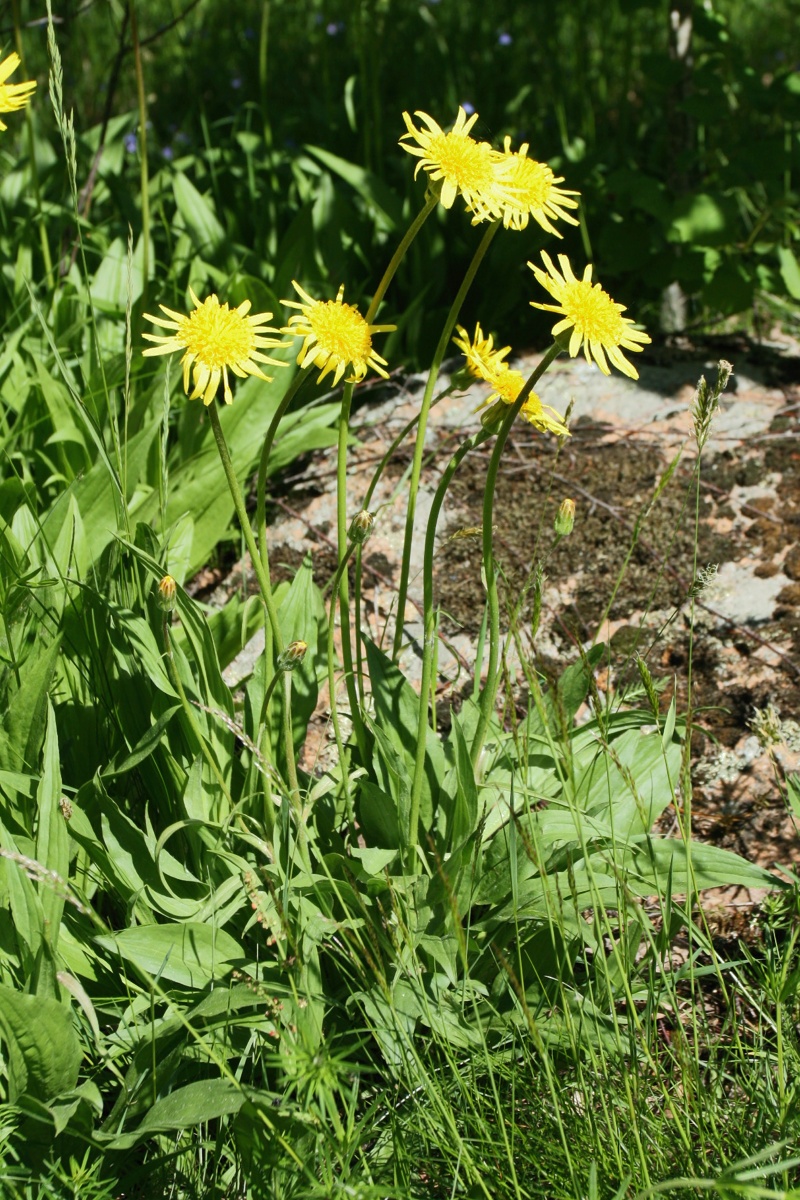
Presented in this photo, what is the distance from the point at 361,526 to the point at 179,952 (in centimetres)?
67

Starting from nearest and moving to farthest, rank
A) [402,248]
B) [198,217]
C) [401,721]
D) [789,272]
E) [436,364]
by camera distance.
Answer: [402,248], [436,364], [401,721], [789,272], [198,217]

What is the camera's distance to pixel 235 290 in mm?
2920

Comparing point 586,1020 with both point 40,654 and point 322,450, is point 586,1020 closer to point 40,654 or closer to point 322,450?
point 40,654

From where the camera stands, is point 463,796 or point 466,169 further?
point 463,796

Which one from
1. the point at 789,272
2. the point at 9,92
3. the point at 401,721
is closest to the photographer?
the point at 9,92

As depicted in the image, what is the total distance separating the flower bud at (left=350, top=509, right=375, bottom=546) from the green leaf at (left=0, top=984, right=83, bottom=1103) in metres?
0.69

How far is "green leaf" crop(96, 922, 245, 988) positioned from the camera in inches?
59.1

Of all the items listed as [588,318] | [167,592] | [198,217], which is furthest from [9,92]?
[198,217]

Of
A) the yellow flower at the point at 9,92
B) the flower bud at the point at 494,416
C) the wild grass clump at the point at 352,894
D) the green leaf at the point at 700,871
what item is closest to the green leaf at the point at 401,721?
the wild grass clump at the point at 352,894

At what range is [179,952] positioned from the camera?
1543 millimetres

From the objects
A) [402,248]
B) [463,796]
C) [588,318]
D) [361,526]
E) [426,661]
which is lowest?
[463,796]

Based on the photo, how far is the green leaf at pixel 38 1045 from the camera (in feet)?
4.26

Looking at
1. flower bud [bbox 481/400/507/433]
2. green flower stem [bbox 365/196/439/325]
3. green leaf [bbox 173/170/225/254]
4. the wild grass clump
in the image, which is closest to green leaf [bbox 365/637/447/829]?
the wild grass clump

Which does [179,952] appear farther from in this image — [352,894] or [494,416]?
[494,416]
